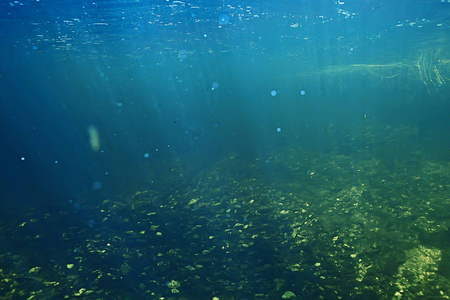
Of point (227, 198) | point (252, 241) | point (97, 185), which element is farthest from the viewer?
point (97, 185)

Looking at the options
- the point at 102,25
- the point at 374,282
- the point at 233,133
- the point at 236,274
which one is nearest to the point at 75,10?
the point at 102,25

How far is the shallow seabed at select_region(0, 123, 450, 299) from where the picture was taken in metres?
5.01

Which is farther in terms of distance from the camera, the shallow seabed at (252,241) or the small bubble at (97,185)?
the small bubble at (97,185)

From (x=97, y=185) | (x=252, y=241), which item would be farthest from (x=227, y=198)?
(x=97, y=185)

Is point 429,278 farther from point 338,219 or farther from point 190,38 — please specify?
point 190,38

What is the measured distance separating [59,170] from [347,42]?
87.4 feet

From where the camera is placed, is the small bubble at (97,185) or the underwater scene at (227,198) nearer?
the underwater scene at (227,198)

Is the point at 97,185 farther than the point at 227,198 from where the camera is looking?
Yes

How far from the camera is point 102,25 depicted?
49.2ft

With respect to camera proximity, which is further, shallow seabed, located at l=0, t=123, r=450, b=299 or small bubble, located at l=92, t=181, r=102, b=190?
small bubble, located at l=92, t=181, r=102, b=190

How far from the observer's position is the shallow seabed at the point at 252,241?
5.01m

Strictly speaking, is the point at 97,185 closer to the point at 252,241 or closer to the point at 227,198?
the point at 227,198

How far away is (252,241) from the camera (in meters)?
6.28

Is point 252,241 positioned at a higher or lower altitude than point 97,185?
lower
